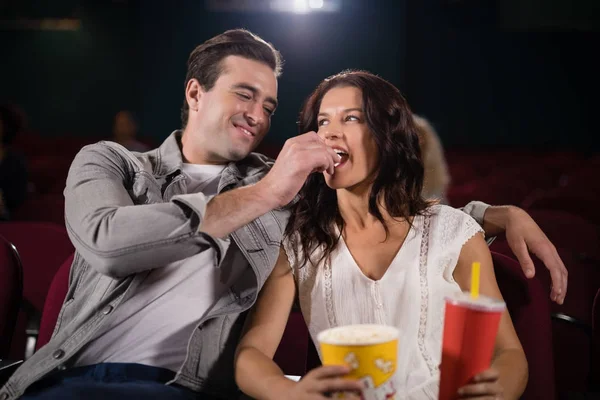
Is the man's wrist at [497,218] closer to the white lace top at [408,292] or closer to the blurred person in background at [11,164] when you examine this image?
the white lace top at [408,292]

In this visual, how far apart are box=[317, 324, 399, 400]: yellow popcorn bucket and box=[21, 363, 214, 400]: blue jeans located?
2.25 feet

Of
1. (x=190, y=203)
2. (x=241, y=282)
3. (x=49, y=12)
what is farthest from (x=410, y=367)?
(x=49, y=12)

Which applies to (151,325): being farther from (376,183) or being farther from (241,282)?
(376,183)

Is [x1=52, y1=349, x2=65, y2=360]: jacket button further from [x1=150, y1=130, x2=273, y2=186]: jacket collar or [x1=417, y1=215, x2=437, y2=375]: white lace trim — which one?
[x1=417, y1=215, x2=437, y2=375]: white lace trim

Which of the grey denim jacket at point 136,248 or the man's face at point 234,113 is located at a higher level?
the man's face at point 234,113

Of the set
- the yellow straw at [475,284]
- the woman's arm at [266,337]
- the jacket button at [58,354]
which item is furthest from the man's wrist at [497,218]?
the jacket button at [58,354]

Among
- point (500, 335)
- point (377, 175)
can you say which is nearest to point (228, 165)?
point (377, 175)

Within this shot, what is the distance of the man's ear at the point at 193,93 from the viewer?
2.04m

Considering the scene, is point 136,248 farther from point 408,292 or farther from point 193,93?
point 193,93

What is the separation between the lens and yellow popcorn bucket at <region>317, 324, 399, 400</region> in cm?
88

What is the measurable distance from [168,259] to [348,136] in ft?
1.74

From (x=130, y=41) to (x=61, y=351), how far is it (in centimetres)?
1165

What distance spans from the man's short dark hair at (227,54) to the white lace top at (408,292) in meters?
0.64

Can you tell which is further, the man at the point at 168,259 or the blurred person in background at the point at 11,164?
the blurred person in background at the point at 11,164
